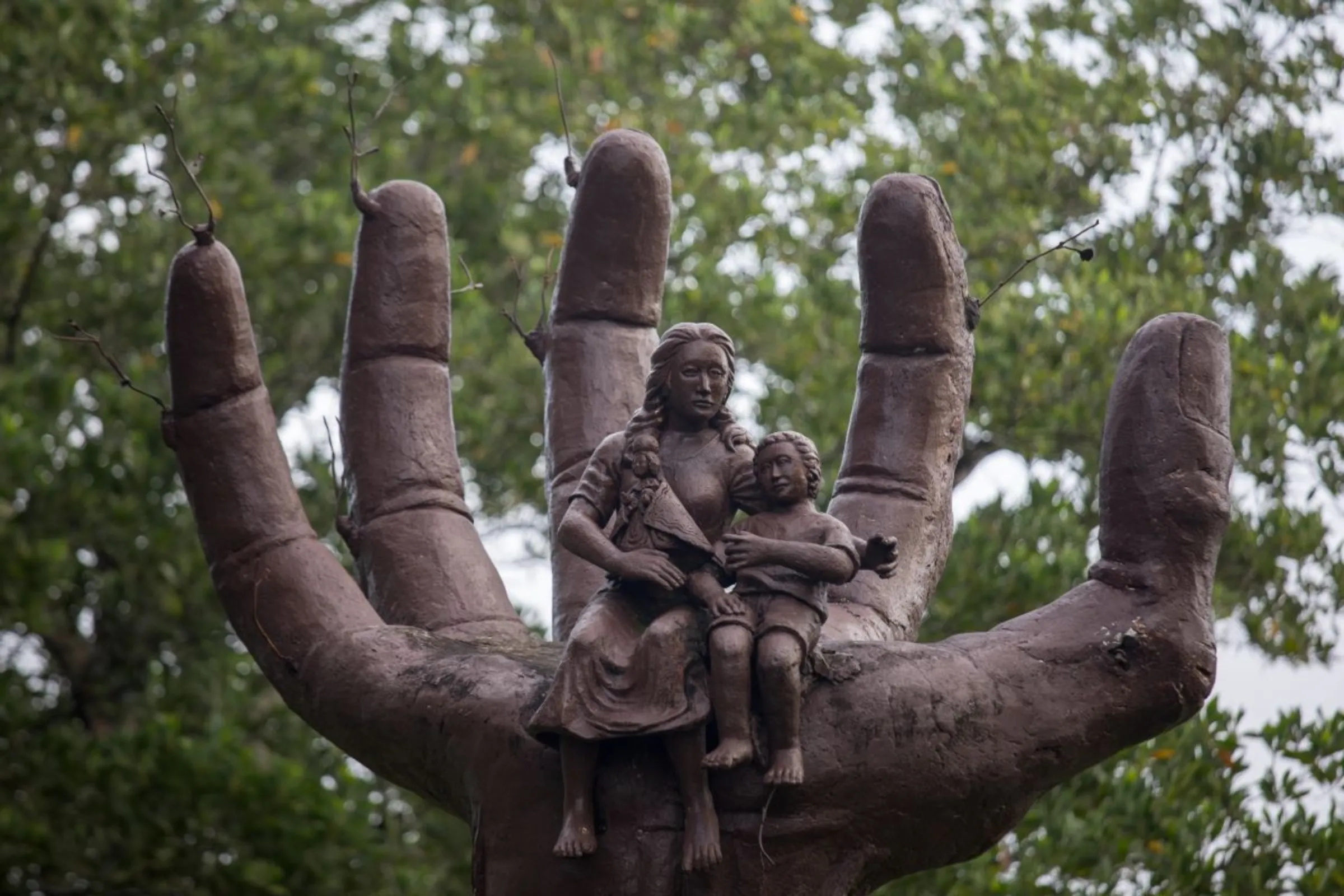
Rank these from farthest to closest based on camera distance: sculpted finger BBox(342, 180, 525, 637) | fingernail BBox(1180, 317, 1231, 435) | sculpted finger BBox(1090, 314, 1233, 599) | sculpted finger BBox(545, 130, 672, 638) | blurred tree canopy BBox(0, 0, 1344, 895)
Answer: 1. blurred tree canopy BBox(0, 0, 1344, 895)
2. sculpted finger BBox(545, 130, 672, 638)
3. sculpted finger BBox(342, 180, 525, 637)
4. fingernail BBox(1180, 317, 1231, 435)
5. sculpted finger BBox(1090, 314, 1233, 599)

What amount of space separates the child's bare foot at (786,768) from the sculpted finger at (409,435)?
1.49m

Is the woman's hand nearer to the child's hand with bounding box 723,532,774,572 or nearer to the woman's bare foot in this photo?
the child's hand with bounding box 723,532,774,572

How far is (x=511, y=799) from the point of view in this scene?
5.25 m

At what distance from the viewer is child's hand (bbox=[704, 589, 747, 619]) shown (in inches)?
193

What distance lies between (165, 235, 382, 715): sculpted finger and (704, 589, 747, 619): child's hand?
4.53 feet

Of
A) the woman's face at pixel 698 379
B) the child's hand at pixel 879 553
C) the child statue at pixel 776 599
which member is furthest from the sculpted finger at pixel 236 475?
the child's hand at pixel 879 553

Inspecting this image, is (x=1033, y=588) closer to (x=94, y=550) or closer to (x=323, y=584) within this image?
(x=323, y=584)

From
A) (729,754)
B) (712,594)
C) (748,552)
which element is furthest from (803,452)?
(729,754)

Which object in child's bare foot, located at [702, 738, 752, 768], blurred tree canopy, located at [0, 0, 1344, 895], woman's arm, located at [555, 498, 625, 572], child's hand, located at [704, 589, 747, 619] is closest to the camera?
child's bare foot, located at [702, 738, 752, 768]

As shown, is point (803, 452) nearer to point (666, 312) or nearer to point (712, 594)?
point (712, 594)

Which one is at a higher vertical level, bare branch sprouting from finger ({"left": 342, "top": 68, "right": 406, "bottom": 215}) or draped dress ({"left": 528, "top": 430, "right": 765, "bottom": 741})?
bare branch sprouting from finger ({"left": 342, "top": 68, "right": 406, "bottom": 215})

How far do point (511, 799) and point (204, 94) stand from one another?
7.95 m

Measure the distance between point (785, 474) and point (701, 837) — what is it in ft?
2.98

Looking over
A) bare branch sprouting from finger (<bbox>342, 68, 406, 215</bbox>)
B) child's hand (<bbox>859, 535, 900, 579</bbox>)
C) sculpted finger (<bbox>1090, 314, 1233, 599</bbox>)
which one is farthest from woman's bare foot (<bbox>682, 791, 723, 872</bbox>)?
bare branch sprouting from finger (<bbox>342, 68, 406, 215</bbox>)
